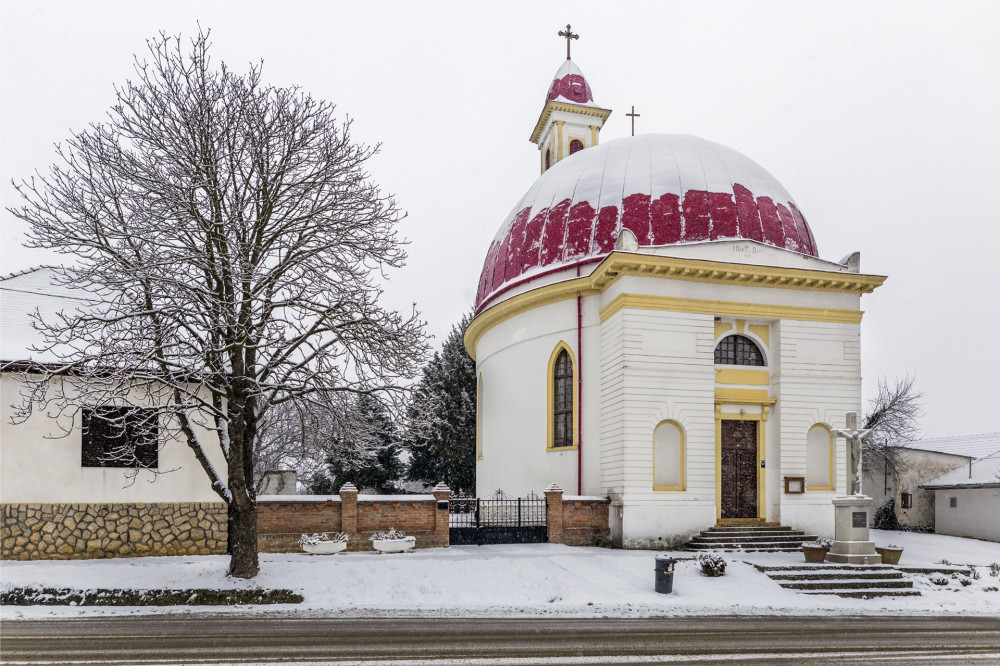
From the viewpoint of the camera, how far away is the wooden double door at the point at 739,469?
65.3 feet

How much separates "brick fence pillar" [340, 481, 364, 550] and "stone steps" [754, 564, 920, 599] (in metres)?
8.69

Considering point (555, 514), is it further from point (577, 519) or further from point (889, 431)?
point (889, 431)

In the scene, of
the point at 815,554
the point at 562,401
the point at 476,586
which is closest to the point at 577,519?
the point at 562,401

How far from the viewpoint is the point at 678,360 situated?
19.3 metres

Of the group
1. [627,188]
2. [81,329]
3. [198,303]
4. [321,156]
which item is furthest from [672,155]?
[81,329]

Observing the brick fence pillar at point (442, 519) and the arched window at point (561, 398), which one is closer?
the brick fence pillar at point (442, 519)

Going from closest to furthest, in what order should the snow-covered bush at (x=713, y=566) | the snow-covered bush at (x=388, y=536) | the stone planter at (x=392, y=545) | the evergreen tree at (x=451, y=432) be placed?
1. the snow-covered bush at (x=713, y=566)
2. the stone planter at (x=392, y=545)
3. the snow-covered bush at (x=388, y=536)
4. the evergreen tree at (x=451, y=432)

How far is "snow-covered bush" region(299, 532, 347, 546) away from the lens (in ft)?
53.7

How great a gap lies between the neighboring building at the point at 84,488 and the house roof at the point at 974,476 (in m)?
27.4

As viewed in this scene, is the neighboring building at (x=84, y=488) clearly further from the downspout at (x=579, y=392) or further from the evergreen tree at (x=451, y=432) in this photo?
the evergreen tree at (x=451, y=432)

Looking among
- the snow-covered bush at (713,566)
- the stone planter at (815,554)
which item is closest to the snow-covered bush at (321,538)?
the snow-covered bush at (713,566)

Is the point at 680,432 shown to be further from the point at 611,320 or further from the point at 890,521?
the point at 890,521

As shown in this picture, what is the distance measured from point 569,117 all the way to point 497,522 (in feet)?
77.8

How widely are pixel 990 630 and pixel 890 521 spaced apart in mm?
22701
